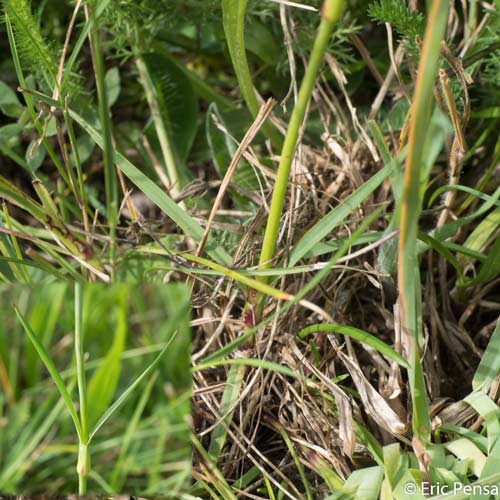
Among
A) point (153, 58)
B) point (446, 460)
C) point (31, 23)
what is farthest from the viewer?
point (153, 58)

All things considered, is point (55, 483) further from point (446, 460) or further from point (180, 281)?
point (446, 460)

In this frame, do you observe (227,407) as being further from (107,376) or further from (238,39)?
(238,39)

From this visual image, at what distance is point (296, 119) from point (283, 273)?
21cm

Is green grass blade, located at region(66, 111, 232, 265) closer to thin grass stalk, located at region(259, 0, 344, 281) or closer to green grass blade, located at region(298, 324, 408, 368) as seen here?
thin grass stalk, located at region(259, 0, 344, 281)

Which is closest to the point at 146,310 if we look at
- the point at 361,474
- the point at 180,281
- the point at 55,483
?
the point at 180,281

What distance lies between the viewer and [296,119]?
2.74 ft

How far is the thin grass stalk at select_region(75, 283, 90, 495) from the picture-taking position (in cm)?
91

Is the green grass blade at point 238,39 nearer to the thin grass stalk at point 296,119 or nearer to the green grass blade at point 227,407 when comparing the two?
the thin grass stalk at point 296,119

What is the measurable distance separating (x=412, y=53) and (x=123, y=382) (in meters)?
0.64

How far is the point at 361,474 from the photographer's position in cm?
96

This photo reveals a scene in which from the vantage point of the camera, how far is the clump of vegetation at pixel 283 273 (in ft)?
3.13

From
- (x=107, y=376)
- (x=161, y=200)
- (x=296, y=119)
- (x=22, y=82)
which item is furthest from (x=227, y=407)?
(x=22, y=82)

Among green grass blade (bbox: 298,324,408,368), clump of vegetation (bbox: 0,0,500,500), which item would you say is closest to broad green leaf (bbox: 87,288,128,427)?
clump of vegetation (bbox: 0,0,500,500)

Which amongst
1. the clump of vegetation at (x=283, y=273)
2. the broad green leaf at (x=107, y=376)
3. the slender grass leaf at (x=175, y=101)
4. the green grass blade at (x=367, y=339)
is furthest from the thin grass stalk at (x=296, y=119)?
the slender grass leaf at (x=175, y=101)
